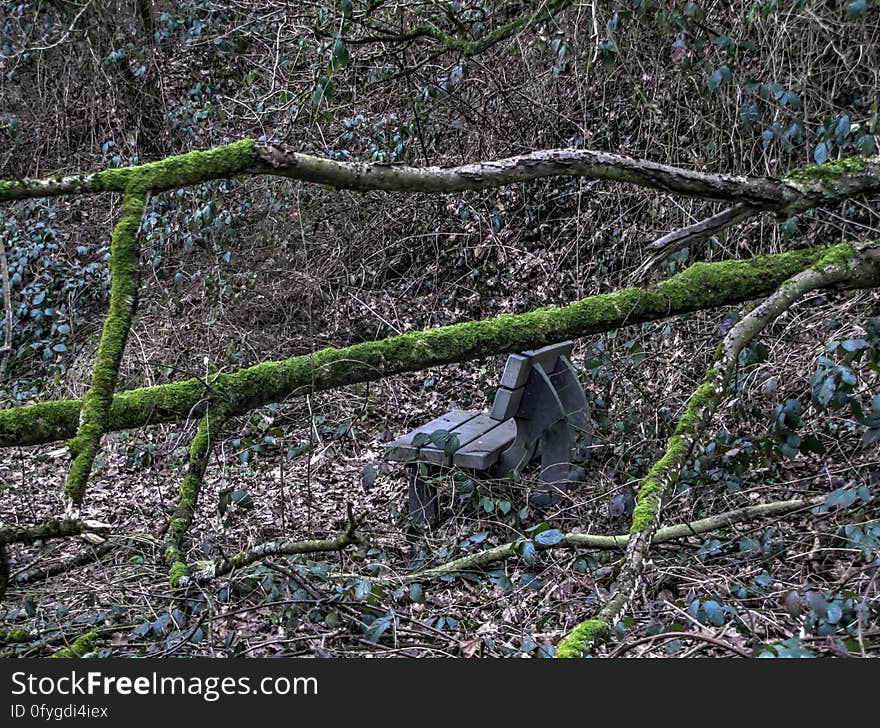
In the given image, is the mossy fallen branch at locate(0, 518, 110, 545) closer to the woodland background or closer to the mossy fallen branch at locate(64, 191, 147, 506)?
the mossy fallen branch at locate(64, 191, 147, 506)

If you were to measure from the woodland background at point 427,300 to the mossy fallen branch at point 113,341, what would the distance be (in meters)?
0.79

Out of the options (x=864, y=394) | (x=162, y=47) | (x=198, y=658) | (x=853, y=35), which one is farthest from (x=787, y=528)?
(x=162, y=47)

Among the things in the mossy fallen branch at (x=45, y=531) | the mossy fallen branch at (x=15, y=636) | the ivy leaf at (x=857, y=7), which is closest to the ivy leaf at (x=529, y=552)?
the mossy fallen branch at (x=45, y=531)

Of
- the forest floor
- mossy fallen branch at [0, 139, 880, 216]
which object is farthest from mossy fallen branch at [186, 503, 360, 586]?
mossy fallen branch at [0, 139, 880, 216]

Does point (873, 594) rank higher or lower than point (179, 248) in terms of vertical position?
lower

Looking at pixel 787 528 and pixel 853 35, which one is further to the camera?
pixel 853 35

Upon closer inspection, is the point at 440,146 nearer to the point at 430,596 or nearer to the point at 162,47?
the point at 162,47

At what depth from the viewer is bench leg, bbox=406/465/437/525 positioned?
5.17 meters

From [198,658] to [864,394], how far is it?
3.36m

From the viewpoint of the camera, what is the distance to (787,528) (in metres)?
3.88

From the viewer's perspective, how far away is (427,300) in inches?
311

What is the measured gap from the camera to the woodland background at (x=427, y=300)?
11.6ft

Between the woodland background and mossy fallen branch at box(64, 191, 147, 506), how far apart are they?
79 cm

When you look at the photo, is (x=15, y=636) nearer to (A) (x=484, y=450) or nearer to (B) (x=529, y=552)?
(B) (x=529, y=552)
